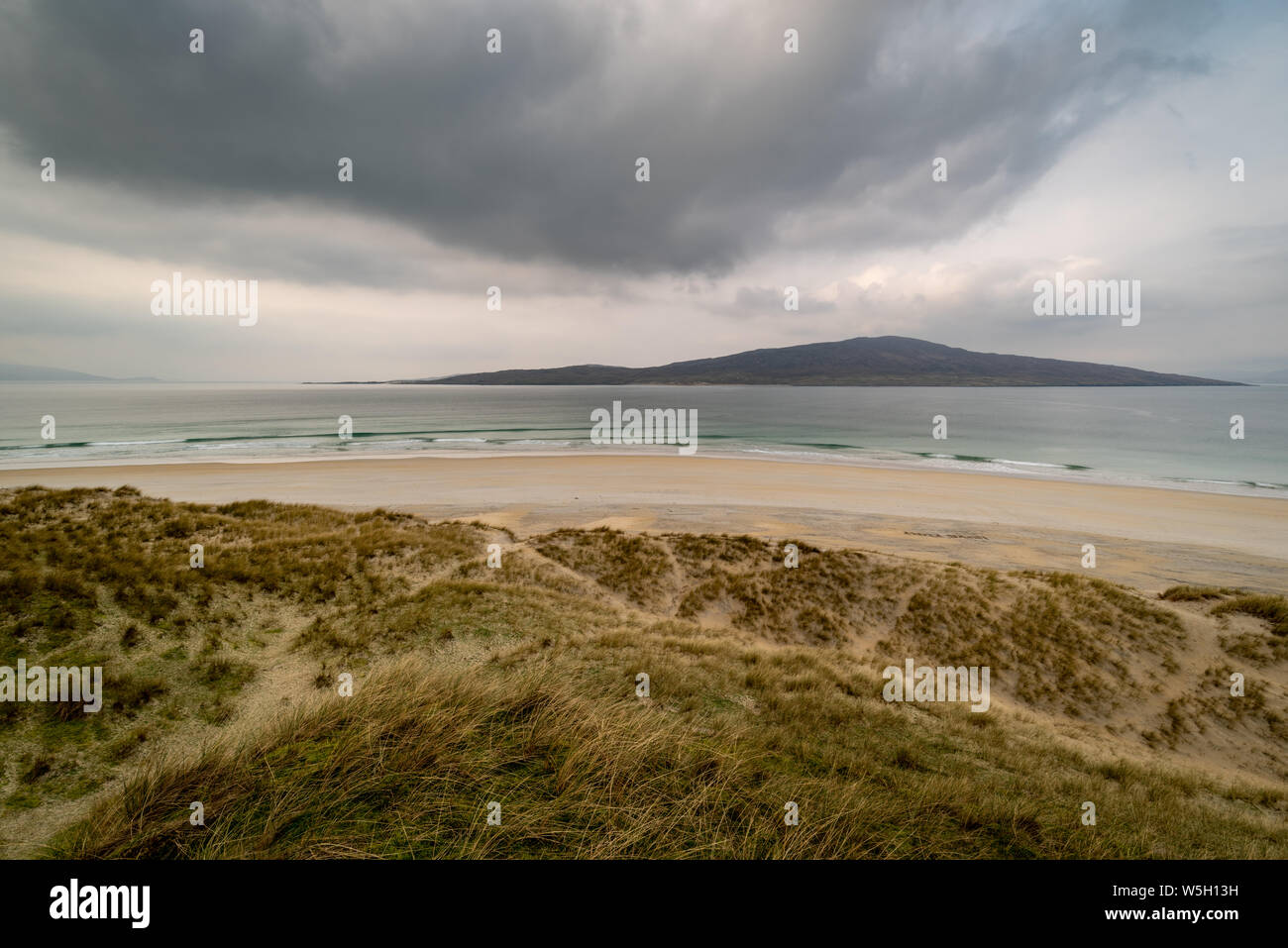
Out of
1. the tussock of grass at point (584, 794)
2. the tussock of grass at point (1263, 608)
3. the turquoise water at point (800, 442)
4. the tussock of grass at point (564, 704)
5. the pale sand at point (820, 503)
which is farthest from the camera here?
the turquoise water at point (800, 442)

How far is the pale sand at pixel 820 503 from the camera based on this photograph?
63.1 feet

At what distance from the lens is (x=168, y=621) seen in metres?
7.73

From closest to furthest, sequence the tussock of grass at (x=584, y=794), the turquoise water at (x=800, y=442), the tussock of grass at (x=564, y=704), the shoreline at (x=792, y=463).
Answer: the tussock of grass at (x=584, y=794) < the tussock of grass at (x=564, y=704) < the shoreline at (x=792, y=463) < the turquoise water at (x=800, y=442)

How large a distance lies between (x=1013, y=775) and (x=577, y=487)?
26309 mm

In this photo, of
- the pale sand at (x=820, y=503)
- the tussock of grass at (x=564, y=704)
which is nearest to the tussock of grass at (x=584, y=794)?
the tussock of grass at (x=564, y=704)

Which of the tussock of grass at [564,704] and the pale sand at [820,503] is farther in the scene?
the pale sand at [820,503]

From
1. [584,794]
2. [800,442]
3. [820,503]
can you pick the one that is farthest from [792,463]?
[584,794]

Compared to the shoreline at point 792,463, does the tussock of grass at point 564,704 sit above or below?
below

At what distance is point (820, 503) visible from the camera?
88.6 ft

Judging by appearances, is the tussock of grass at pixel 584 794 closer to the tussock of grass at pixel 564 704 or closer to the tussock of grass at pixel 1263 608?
the tussock of grass at pixel 564 704
